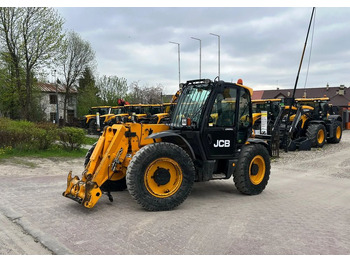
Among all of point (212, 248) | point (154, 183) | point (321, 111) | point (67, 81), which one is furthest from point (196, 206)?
point (67, 81)

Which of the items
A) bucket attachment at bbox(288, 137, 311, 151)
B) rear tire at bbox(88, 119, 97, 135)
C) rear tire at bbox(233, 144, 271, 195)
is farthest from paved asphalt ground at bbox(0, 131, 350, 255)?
rear tire at bbox(88, 119, 97, 135)

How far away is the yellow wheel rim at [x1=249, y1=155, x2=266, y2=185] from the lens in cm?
741

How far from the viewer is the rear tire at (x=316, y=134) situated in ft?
52.7

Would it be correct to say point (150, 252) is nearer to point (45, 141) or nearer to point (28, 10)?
point (45, 141)

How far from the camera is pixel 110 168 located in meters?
6.07

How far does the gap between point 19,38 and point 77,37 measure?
14935 mm

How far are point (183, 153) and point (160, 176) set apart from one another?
1.91 ft

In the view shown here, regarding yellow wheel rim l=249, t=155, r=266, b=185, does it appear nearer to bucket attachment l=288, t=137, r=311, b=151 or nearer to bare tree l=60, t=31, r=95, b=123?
bucket attachment l=288, t=137, r=311, b=151

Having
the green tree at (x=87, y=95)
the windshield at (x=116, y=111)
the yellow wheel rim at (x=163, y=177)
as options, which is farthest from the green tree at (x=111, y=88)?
the yellow wheel rim at (x=163, y=177)

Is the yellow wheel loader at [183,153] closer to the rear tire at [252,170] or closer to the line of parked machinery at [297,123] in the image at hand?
the rear tire at [252,170]

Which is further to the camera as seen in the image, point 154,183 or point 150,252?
point 154,183

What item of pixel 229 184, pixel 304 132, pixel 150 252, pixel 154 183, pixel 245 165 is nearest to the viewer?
pixel 150 252

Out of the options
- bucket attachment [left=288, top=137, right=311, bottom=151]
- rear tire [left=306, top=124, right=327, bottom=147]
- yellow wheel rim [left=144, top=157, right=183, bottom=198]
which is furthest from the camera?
rear tire [left=306, top=124, right=327, bottom=147]

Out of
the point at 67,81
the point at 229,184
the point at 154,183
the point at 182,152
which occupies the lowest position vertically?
the point at 229,184
